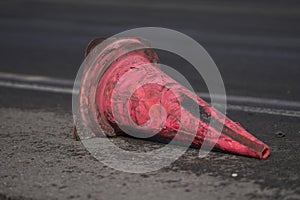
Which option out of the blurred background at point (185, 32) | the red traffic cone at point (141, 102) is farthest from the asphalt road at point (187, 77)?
the red traffic cone at point (141, 102)

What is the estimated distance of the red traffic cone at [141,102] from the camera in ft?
12.1

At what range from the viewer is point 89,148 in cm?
400

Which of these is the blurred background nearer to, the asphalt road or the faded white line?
the asphalt road

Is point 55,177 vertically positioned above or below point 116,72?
below

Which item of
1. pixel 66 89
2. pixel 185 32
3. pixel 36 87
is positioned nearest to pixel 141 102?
pixel 66 89

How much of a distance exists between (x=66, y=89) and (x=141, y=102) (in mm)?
2154

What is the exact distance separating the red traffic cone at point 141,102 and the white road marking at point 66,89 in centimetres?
121

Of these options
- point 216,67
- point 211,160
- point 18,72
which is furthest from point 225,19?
point 211,160

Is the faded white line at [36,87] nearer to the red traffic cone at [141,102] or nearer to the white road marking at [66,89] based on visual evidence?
the white road marking at [66,89]

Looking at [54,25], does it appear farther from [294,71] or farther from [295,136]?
[295,136]

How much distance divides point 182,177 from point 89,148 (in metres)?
0.80

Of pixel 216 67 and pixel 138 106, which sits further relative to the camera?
pixel 216 67

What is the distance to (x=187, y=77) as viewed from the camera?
6254 mm

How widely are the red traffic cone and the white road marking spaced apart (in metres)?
1.21
